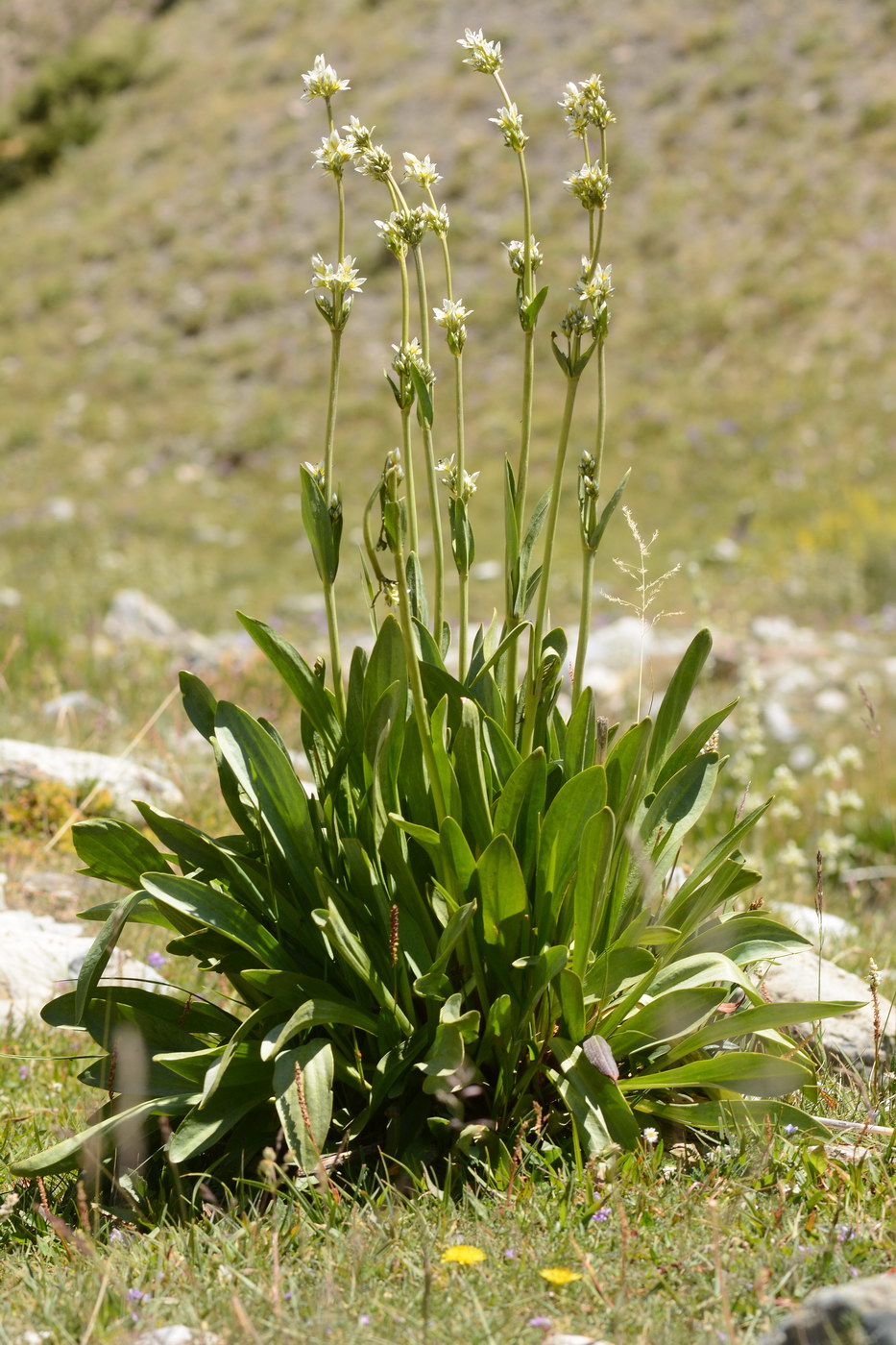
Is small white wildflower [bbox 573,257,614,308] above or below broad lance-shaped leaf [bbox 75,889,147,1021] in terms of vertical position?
above

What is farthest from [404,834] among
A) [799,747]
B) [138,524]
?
[138,524]

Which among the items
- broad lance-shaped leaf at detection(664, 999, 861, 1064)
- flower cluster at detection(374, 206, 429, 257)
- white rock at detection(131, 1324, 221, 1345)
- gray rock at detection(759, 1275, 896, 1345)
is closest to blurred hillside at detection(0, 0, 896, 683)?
flower cluster at detection(374, 206, 429, 257)

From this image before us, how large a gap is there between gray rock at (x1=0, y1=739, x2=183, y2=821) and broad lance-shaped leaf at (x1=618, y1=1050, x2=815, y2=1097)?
2205mm

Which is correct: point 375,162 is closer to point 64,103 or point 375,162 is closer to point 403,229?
point 403,229

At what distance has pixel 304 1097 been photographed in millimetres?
1781

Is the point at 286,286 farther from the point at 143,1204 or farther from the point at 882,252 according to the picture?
the point at 143,1204

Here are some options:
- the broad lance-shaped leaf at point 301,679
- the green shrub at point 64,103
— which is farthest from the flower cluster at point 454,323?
the green shrub at point 64,103

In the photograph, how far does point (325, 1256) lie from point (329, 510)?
3.61 feet

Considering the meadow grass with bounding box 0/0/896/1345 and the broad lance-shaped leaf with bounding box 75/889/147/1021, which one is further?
the broad lance-shaped leaf with bounding box 75/889/147/1021

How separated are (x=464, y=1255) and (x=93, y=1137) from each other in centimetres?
63

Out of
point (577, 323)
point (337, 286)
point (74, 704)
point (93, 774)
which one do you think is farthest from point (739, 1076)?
point (74, 704)

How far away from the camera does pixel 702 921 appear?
2.21 metres

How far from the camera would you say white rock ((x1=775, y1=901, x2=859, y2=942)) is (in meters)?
3.23

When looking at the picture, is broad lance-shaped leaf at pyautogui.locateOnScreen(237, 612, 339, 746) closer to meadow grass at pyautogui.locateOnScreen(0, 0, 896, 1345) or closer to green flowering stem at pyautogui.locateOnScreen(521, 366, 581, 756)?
green flowering stem at pyautogui.locateOnScreen(521, 366, 581, 756)
